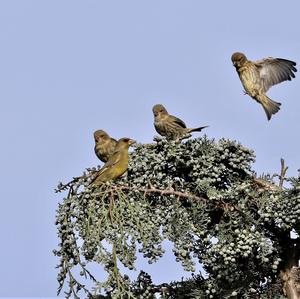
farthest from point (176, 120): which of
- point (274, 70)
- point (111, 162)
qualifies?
point (111, 162)

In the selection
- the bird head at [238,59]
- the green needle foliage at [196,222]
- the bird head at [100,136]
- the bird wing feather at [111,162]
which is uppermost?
the bird head at [238,59]

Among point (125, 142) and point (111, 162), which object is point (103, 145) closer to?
point (125, 142)

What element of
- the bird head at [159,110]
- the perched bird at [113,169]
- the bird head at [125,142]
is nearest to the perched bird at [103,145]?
the bird head at [159,110]

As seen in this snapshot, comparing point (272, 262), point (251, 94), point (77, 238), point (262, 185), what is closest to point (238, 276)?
point (272, 262)

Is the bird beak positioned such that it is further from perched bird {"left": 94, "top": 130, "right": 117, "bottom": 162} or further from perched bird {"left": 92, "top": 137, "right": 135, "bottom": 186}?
perched bird {"left": 94, "top": 130, "right": 117, "bottom": 162}

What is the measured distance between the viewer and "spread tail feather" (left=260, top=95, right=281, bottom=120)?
9844 millimetres

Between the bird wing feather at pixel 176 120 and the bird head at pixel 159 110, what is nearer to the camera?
the bird wing feather at pixel 176 120

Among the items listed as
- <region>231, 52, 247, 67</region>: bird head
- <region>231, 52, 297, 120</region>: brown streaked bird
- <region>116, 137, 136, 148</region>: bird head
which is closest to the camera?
<region>116, 137, 136, 148</region>: bird head

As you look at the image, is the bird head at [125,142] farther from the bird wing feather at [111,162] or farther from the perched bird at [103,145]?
the perched bird at [103,145]

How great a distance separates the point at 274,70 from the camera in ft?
32.0

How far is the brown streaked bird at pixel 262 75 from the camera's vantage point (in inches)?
380

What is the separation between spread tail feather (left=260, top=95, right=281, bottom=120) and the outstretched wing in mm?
117

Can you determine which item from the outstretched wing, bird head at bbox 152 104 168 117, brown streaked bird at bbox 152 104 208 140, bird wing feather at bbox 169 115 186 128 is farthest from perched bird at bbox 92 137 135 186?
the outstretched wing

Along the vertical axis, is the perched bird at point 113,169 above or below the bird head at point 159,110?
below
